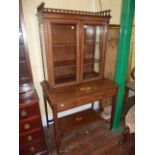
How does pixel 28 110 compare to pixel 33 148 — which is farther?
pixel 33 148

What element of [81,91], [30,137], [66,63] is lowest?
[30,137]

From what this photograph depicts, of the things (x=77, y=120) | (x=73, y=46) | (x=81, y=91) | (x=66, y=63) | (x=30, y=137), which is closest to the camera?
(x=30, y=137)

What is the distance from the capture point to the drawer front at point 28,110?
52.1 inches

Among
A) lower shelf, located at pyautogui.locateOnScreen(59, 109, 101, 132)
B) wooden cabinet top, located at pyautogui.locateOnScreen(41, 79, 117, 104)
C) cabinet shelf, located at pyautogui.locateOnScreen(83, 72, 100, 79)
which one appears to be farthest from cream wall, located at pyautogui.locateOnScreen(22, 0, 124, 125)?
cabinet shelf, located at pyautogui.locateOnScreen(83, 72, 100, 79)

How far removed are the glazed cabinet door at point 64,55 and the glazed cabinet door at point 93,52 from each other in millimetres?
148

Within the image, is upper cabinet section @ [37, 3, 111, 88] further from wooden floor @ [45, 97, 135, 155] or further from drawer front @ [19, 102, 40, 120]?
wooden floor @ [45, 97, 135, 155]

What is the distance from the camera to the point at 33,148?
1534 millimetres

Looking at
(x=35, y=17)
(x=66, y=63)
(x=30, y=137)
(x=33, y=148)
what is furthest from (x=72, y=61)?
(x=33, y=148)

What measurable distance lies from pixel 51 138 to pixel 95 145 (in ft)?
2.12

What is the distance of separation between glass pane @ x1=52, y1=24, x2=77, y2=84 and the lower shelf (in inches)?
26.1

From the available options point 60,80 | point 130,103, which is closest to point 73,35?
point 60,80

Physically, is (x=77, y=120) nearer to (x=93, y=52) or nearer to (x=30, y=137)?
(x=30, y=137)

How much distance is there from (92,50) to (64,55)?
1.47 feet
